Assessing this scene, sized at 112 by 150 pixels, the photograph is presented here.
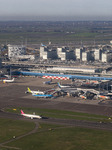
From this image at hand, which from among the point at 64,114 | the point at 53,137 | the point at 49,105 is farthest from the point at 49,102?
the point at 53,137

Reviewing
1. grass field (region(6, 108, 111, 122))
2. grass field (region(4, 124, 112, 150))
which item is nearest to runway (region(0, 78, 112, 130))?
grass field (region(6, 108, 111, 122))

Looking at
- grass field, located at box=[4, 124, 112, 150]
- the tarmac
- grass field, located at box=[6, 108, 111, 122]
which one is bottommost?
grass field, located at box=[4, 124, 112, 150]

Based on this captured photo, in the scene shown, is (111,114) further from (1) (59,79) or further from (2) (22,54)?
(2) (22,54)

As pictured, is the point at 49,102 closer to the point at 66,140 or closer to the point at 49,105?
the point at 49,105

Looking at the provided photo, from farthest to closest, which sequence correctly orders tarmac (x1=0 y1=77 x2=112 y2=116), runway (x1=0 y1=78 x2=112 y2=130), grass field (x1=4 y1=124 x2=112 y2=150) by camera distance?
1. tarmac (x1=0 y1=77 x2=112 y2=116)
2. runway (x1=0 y1=78 x2=112 y2=130)
3. grass field (x1=4 y1=124 x2=112 y2=150)

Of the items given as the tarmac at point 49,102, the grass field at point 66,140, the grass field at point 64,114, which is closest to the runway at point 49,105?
the tarmac at point 49,102

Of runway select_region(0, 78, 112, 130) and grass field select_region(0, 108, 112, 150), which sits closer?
grass field select_region(0, 108, 112, 150)

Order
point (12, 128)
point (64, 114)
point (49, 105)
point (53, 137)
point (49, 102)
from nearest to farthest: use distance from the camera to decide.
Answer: point (53, 137) < point (12, 128) < point (64, 114) < point (49, 105) < point (49, 102)

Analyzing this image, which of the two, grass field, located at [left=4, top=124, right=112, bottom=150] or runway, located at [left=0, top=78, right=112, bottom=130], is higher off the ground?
runway, located at [left=0, top=78, right=112, bottom=130]

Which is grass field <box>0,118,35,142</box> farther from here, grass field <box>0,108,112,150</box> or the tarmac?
the tarmac

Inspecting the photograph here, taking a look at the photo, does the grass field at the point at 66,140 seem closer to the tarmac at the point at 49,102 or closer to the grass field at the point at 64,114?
the grass field at the point at 64,114

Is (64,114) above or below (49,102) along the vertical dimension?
below
